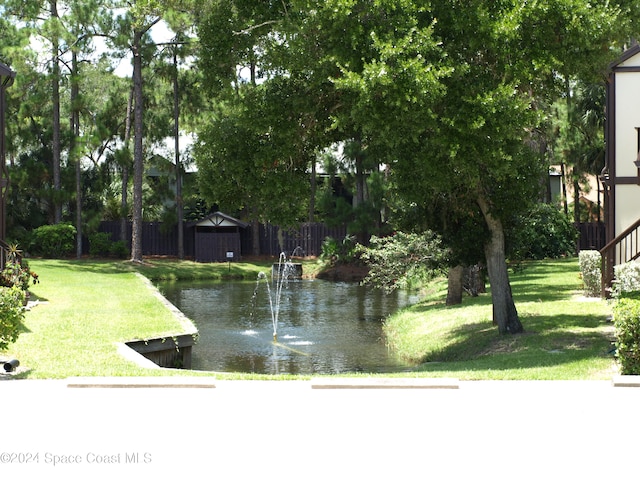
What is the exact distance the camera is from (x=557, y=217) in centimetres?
3672

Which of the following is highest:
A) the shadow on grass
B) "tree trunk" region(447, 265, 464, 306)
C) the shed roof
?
the shed roof

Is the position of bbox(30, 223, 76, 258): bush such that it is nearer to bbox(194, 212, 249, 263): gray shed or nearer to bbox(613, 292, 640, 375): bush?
bbox(194, 212, 249, 263): gray shed

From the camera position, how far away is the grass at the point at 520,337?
1317cm

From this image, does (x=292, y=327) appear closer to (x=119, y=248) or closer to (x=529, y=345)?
(x=529, y=345)

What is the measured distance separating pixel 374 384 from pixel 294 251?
37.4 meters

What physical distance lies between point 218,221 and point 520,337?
102 ft

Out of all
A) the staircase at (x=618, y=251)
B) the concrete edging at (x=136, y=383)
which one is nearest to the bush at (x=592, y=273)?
the staircase at (x=618, y=251)

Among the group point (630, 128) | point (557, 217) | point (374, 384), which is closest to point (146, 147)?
point (557, 217)

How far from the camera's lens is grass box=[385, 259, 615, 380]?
13172 millimetres

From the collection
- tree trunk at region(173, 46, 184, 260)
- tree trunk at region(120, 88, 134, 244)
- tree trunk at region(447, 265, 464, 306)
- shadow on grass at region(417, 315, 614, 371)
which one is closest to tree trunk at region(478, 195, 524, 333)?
shadow on grass at region(417, 315, 614, 371)

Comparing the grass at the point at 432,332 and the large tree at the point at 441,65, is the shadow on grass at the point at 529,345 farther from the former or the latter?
the large tree at the point at 441,65

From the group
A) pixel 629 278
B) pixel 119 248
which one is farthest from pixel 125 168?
pixel 629 278

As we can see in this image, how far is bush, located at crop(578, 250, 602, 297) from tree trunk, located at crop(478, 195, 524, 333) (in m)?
5.13

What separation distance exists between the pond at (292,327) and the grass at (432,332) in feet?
2.92
